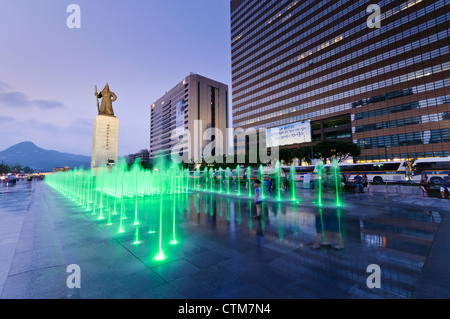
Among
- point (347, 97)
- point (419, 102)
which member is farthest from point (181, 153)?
point (419, 102)

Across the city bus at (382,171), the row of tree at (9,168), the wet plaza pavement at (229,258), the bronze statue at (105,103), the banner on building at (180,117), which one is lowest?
the wet plaza pavement at (229,258)

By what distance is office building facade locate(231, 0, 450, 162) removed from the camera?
38.5 meters

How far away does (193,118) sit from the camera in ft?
317

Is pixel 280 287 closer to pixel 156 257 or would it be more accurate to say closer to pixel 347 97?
pixel 156 257

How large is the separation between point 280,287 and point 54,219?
8.78m

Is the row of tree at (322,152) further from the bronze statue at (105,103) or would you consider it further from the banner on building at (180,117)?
the banner on building at (180,117)

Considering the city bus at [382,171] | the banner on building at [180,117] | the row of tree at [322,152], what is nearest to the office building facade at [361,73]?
the row of tree at [322,152]

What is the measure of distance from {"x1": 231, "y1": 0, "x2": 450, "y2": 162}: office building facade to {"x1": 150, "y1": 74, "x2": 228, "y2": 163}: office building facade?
122 ft

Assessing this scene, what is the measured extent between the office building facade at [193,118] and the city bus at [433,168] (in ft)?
272

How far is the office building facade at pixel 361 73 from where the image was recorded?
1515 inches

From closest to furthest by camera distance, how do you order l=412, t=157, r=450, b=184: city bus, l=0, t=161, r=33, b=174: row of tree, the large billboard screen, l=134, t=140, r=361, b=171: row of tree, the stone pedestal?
l=412, t=157, r=450, b=184: city bus → the stone pedestal → l=134, t=140, r=361, b=171: row of tree → the large billboard screen → l=0, t=161, r=33, b=174: row of tree

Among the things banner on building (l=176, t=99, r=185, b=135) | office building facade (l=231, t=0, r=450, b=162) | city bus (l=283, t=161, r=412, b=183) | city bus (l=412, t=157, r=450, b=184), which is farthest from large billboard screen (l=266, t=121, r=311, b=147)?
banner on building (l=176, t=99, r=185, b=135)

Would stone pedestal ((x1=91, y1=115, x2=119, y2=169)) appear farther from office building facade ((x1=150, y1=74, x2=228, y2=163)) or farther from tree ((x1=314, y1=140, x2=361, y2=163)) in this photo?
office building facade ((x1=150, y1=74, x2=228, y2=163))

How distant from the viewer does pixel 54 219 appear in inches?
289
